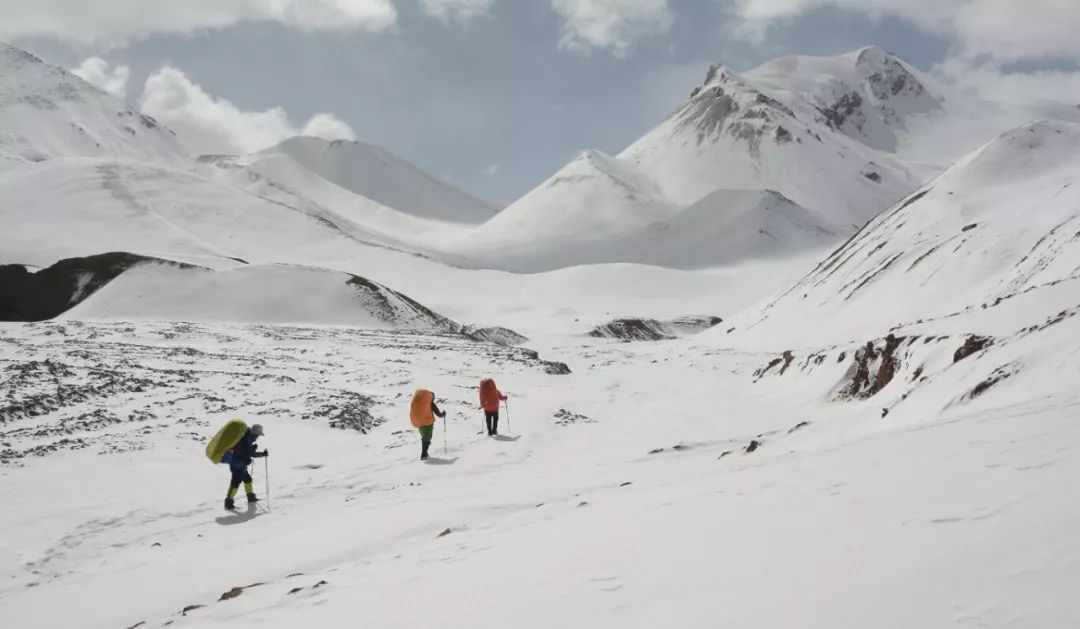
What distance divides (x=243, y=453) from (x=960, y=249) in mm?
38200

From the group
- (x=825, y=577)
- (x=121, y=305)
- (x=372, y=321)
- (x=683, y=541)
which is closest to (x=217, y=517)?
(x=683, y=541)

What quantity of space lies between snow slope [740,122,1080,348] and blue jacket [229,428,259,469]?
55.1 feet

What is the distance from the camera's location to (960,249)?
37375 millimetres

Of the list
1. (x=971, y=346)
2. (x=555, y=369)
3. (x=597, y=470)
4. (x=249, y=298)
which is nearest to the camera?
(x=597, y=470)

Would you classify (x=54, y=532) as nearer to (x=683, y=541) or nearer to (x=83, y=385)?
(x=683, y=541)

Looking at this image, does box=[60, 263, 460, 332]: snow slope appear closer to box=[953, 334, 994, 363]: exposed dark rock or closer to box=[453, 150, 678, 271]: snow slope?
box=[953, 334, 994, 363]: exposed dark rock

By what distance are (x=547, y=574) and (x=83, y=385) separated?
18.0m

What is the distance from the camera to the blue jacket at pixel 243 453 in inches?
460

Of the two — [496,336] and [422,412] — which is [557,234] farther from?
[422,412]

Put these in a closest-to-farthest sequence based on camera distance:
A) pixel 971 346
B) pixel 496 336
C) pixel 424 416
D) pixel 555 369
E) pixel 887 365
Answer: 1. pixel 971 346
2. pixel 424 416
3. pixel 887 365
4. pixel 555 369
5. pixel 496 336

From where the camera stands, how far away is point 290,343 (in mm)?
37656

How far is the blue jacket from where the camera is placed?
460 inches

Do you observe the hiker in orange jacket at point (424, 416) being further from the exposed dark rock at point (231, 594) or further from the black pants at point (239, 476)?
the exposed dark rock at point (231, 594)

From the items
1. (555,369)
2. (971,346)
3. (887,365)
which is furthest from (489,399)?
(555,369)
